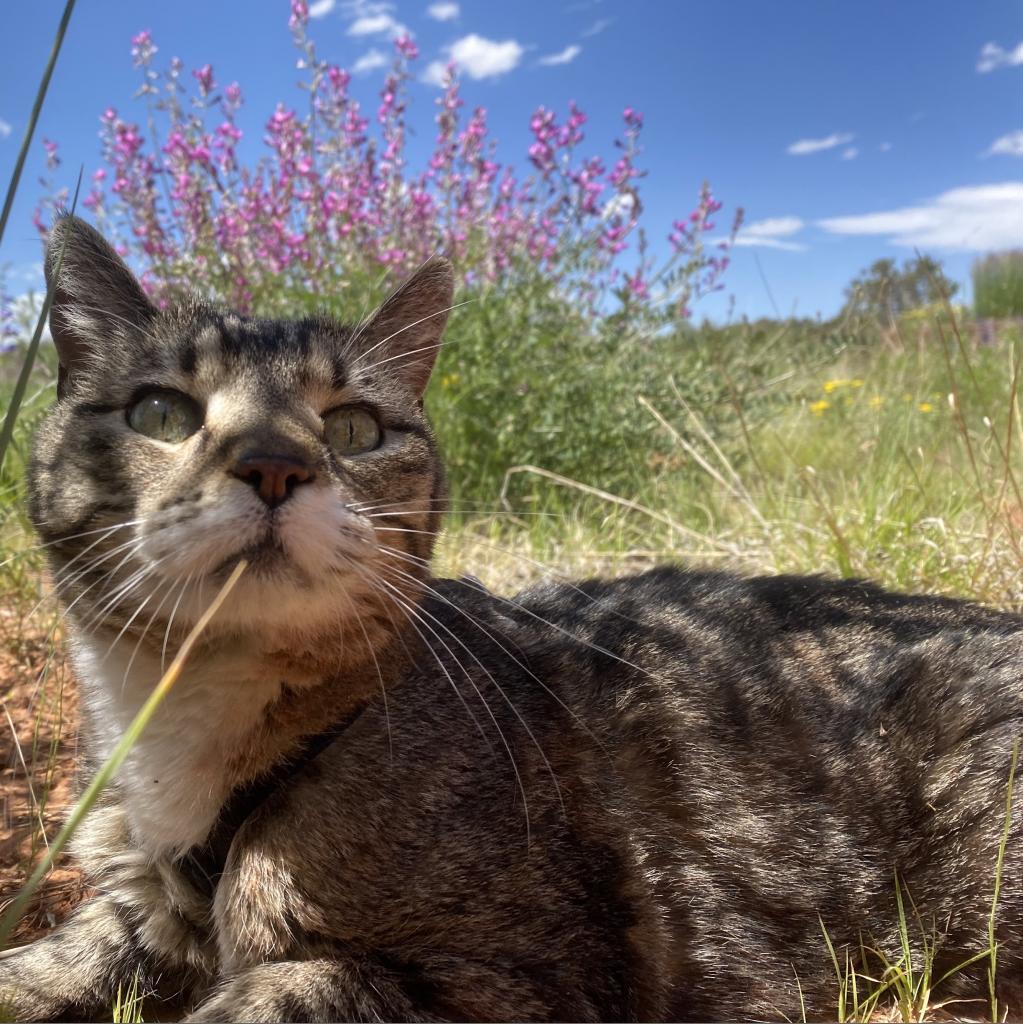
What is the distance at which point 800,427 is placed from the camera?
5734 millimetres

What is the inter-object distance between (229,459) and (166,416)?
0.97 ft

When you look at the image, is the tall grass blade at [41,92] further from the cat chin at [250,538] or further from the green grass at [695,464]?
the green grass at [695,464]

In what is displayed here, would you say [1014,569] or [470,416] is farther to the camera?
[470,416]

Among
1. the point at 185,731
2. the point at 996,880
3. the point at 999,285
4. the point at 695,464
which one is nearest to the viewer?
the point at 185,731

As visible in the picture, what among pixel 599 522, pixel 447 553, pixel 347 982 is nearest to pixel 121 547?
pixel 347 982

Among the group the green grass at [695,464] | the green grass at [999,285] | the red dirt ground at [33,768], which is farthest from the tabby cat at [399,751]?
the green grass at [999,285]

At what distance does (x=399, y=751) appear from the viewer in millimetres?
1511

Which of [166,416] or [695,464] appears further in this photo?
[695,464]

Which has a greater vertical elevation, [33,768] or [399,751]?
[399,751]

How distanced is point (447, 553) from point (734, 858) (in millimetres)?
2310

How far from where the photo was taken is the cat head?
130cm

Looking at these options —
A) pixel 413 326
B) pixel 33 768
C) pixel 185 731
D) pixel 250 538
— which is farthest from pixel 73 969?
pixel 413 326

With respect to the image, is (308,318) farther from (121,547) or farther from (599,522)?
(599,522)

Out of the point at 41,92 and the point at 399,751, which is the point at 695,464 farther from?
the point at 41,92
